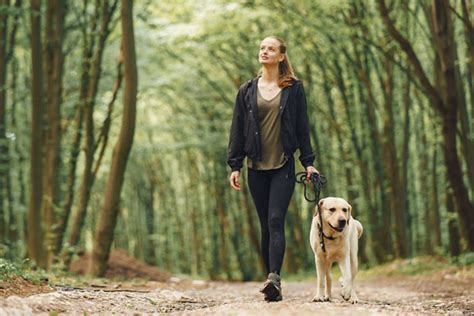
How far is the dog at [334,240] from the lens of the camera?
601 centimetres

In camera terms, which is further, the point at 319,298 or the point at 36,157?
the point at 36,157

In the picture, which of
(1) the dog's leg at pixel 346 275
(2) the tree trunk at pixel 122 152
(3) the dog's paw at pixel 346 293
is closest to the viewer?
(1) the dog's leg at pixel 346 275

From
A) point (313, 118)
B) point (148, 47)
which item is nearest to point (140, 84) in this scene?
point (148, 47)

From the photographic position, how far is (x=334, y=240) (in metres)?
6.13

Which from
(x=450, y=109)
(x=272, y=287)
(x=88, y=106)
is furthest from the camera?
(x=88, y=106)

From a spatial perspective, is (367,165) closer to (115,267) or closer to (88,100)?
(115,267)

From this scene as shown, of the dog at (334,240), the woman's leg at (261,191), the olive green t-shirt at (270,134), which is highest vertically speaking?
the olive green t-shirt at (270,134)

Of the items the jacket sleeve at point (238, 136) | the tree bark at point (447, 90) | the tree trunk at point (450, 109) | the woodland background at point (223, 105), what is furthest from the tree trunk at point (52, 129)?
the jacket sleeve at point (238, 136)

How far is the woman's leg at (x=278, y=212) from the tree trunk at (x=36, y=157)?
4.92 m

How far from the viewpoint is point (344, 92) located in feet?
59.5

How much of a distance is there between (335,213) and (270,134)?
91cm

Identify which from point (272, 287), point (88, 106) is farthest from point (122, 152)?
point (272, 287)

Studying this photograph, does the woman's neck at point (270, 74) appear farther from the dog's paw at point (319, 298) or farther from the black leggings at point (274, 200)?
the dog's paw at point (319, 298)

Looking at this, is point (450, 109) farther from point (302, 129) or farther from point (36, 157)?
point (36, 157)
